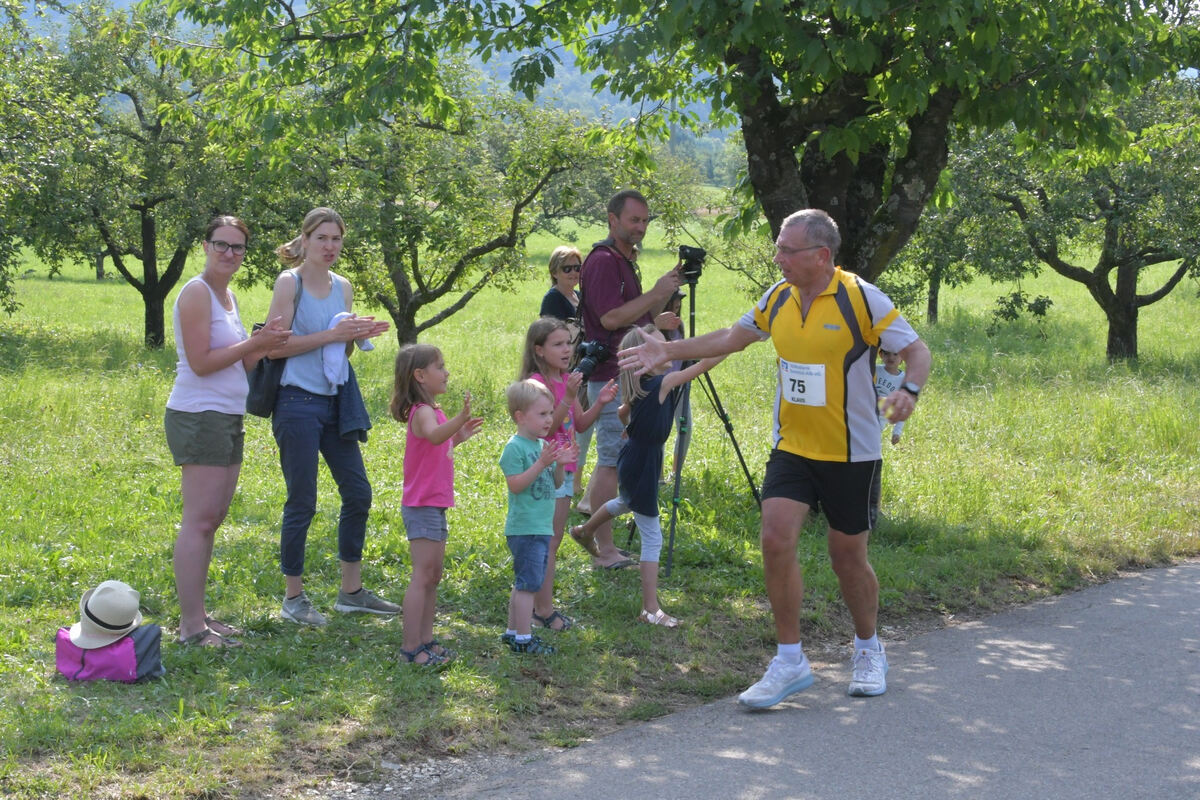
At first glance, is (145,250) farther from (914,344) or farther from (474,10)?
(914,344)

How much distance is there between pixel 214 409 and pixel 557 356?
66.2 inches

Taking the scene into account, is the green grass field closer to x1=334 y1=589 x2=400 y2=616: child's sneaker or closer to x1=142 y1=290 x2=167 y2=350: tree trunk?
x1=334 y1=589 x2=400 y2=616: child's sneaker

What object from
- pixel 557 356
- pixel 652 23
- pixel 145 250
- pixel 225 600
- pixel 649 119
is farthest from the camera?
pixel 145 250

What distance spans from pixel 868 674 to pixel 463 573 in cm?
266

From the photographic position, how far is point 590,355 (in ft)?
21.5

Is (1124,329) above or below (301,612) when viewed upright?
above

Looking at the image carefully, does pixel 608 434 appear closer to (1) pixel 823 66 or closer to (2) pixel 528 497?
(2) pixel 528 497

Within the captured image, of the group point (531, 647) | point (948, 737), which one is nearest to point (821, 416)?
point (948, 737)

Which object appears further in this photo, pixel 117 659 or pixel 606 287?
pixel 606 287

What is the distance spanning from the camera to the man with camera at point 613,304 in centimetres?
683

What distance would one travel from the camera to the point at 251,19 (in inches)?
329

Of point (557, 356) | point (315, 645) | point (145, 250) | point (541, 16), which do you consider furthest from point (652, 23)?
point (145, 250)

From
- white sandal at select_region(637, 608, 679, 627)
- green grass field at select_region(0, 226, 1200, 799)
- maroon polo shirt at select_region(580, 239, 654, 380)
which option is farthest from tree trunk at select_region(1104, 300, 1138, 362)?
white sandal at select_region(637, 608, 679, 627)

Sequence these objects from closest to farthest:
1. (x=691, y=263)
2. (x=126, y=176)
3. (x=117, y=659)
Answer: (x=117, y=659) → (x=691, y=263) → (x=126, y=176)
